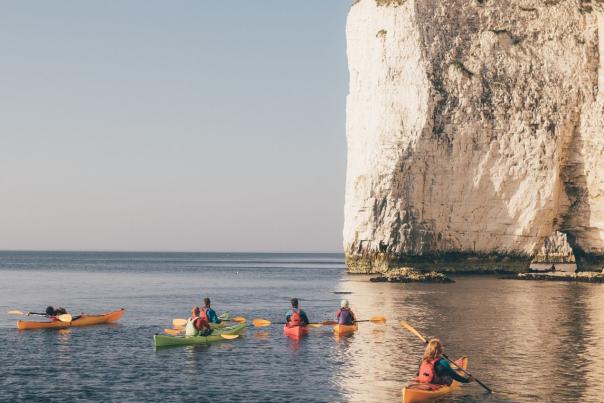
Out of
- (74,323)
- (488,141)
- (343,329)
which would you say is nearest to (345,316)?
(343,329)

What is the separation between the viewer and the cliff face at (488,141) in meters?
71.4

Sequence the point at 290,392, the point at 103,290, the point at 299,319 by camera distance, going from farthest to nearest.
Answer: the point at 103,290
the point at 299,319
the point at 290,392

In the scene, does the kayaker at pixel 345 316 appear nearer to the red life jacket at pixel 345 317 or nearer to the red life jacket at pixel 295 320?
the red life jacket at pixel 345 317

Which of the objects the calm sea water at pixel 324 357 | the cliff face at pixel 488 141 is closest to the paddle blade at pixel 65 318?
the calm sea water at pixel 324 357

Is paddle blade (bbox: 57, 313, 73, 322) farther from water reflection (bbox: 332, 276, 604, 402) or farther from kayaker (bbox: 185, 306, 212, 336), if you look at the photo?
water reflection (bbox: 332, 276, 604, 402)

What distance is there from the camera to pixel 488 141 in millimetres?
72438

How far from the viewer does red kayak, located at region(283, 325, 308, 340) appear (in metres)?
29.9

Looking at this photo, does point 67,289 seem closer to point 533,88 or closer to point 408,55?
point 408,55

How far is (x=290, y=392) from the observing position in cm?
1934

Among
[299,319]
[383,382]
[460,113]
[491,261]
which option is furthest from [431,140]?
[383,382]

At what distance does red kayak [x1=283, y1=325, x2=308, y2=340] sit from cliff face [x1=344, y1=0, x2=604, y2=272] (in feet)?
137

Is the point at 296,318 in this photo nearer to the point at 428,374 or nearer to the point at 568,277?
the point at 428,374

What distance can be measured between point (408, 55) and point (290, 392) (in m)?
59.9

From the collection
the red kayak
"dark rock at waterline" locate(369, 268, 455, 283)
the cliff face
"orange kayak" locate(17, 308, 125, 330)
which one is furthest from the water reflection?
the cliff face
